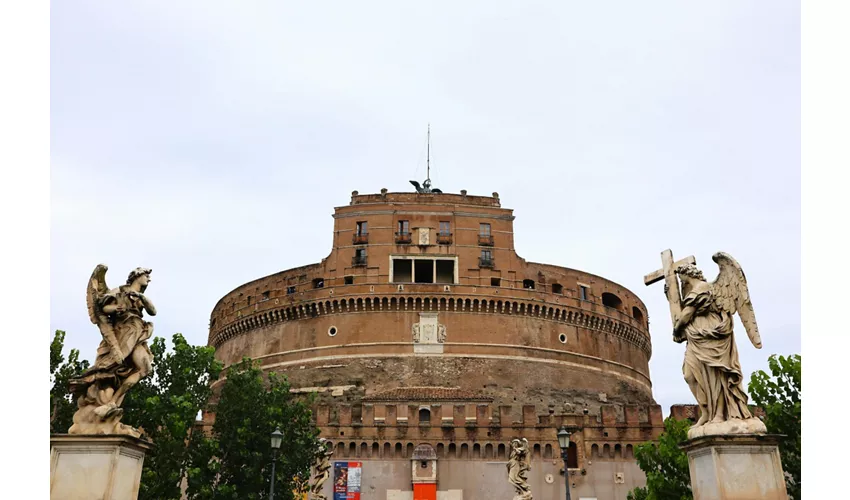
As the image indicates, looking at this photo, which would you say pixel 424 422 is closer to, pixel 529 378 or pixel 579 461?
pixel 579 461

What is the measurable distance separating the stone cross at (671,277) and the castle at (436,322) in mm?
33571

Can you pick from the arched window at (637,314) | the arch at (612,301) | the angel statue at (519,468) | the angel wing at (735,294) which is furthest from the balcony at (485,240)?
the angel wing at (735,294)

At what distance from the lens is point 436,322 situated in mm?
52125

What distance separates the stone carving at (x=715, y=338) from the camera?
9.54m

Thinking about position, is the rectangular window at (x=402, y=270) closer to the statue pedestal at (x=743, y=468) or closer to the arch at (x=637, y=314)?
the arch at (x=637, y=314)

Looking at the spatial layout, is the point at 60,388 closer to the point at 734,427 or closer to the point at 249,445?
the point at 249,445

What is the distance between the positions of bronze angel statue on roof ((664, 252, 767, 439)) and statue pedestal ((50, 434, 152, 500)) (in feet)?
23.4

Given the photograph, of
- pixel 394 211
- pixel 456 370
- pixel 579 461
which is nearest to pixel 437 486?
pixel 579 461

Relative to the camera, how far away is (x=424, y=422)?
139 ft

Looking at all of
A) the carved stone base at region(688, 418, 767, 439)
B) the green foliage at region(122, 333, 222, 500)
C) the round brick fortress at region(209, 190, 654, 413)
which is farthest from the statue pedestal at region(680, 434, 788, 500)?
the round brick fortress at region(209, 190, 654, 413)

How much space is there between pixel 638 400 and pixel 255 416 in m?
34.0

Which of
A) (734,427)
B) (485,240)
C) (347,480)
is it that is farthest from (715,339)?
(485,240)

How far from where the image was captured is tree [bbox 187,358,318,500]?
93.7 feet

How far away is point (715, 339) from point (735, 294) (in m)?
0.66
